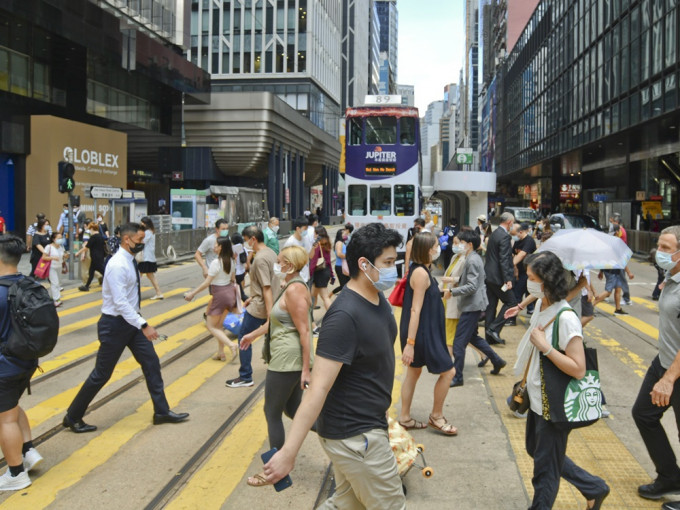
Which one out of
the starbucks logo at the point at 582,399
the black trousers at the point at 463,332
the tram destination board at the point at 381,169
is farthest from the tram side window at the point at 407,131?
the starbucks logo at the point at 582,399

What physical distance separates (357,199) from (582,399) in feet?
58.1

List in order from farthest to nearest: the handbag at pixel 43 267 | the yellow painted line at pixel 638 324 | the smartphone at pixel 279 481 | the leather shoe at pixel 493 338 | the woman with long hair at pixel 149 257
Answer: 1. the woman with long hair at pixel 149 257
2. the handbag at pixel 43 267
3. the yellow painted line at pixel 638 324
4. the leather shoe at pixel 493 338
5. the smartphone at pixel 279 481

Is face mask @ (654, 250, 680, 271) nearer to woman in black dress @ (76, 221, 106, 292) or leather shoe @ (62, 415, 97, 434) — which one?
leather shoe @ (62, 415, 97, 434)

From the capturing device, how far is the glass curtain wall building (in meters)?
28.3

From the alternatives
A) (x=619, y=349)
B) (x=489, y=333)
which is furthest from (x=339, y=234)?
(x=619, y=349)

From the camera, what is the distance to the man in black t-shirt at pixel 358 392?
3.03 meters

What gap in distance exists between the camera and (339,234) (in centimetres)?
1320

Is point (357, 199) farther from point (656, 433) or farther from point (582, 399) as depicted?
point (582, 399)

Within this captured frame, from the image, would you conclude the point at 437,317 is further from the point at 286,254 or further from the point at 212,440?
the point at 212,440

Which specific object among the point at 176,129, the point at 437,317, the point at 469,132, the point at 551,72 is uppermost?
the point at 469,132

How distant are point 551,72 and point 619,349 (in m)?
45.1

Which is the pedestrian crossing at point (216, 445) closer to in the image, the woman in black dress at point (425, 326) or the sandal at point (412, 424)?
the sandal at point (412, 424)

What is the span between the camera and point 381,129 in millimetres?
20766

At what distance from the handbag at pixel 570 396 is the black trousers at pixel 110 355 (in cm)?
360
